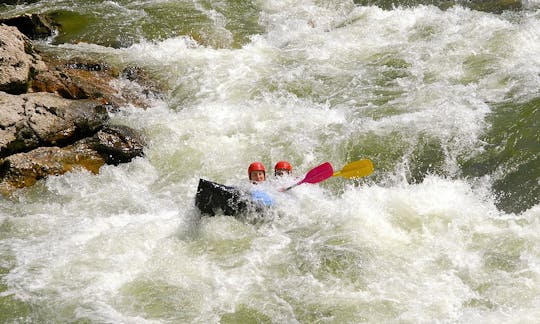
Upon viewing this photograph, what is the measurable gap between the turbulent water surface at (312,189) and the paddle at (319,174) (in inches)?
7.8

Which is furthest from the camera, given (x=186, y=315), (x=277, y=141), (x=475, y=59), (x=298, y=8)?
(x=298, y=8)

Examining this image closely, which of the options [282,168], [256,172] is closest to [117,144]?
[256,172]

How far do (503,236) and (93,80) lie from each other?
649 cm

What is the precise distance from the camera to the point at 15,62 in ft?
26.5

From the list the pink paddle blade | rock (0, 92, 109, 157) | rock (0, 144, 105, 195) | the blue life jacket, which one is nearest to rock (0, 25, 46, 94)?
rock (0, 92, 109, 157)

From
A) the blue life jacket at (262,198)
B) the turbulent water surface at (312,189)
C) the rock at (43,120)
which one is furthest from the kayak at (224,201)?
the rock at (43,120)

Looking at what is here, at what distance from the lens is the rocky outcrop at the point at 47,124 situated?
284 inches

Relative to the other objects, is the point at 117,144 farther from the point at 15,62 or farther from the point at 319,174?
the point at 319,174

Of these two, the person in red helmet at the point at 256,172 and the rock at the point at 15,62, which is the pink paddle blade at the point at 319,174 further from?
the rock at the point at 15,62

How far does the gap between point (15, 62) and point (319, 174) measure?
450 centimetres

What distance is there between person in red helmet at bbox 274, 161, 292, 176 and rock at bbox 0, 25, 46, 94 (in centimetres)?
377

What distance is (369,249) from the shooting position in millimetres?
5398

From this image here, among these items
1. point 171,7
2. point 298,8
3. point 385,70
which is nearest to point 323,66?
point 385,70

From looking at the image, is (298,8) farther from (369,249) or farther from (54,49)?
(369,249)
